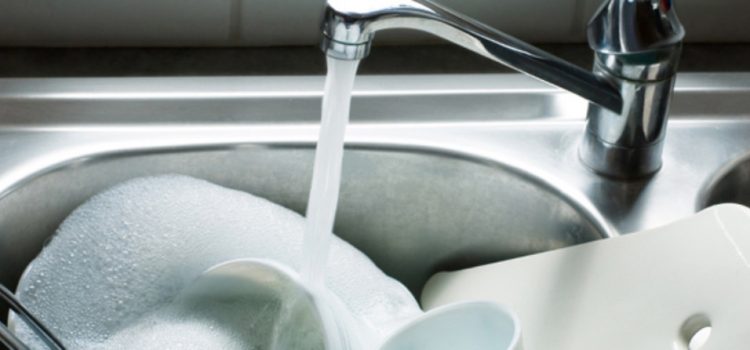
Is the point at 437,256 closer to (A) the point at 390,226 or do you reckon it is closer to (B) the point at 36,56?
(A) the point at 390,226

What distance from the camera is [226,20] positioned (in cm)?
80

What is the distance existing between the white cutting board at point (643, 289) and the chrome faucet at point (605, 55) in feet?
0.26

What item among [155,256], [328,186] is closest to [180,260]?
[155,256]

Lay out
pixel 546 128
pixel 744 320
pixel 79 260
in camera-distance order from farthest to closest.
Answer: pixel 546 128 < pixel 79 260 < pixel 744 320

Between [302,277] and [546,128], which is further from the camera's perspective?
[546,128]

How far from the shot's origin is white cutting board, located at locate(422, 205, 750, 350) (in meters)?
0.56

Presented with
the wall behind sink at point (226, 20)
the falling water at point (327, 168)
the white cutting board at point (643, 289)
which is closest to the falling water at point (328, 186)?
the falling water at point (327, 168)

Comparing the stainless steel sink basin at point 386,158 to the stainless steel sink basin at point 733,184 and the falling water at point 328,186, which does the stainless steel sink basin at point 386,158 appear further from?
the falling water at point 328,186

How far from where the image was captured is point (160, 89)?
2.43 feet

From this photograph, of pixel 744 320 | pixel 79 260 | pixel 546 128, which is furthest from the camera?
pixel 546 128

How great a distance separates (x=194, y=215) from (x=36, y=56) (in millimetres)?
190

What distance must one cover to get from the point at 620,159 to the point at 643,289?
120 mm

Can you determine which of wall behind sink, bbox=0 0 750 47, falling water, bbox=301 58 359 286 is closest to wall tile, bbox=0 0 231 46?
wall behind sink, bbox=0 0 750 47

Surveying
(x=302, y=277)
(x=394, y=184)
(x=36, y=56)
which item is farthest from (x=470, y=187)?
(x=36, y=56)
